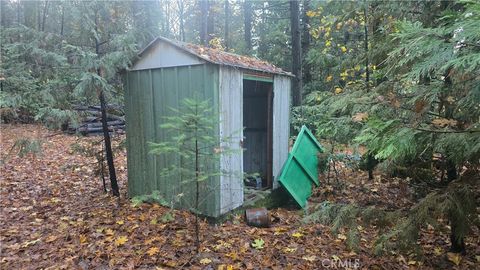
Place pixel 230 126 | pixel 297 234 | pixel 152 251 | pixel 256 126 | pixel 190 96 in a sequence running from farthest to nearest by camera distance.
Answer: pixel 256 126 → pixel 230 126 → pixel 190 96 → pixel 297 234 → pixel 152 251

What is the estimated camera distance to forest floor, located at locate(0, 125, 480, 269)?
3.68 m

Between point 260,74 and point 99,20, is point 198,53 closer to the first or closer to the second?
point 260,74

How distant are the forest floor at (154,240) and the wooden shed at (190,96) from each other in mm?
447

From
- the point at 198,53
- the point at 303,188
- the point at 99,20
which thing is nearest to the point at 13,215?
the point at 99,20

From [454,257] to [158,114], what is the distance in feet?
14.7

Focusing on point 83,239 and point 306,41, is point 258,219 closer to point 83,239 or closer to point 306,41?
point 83,239

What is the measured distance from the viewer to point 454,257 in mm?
3854

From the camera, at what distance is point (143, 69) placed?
5188 mm

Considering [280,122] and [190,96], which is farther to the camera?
[280,122]

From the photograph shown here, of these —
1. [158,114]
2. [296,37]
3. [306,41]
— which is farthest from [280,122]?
[306,41]

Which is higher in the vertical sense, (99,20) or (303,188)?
(99,20)

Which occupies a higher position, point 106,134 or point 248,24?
point 248,24

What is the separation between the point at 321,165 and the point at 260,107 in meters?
1.86

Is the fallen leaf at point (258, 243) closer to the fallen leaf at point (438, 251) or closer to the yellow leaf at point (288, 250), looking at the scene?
the yellow leaf at point (288, 250)
